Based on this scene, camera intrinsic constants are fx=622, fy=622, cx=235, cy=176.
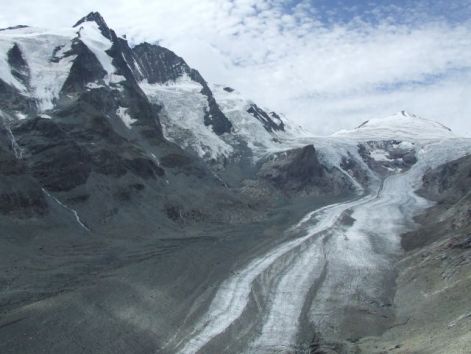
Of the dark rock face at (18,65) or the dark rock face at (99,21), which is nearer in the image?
the dark rock face at (18,65)

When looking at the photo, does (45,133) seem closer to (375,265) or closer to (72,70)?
(72,70)

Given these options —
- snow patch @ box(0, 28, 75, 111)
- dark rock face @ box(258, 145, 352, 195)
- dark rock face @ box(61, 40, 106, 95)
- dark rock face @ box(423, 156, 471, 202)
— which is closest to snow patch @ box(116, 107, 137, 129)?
dark rock face @ box(61, 40, 106, 95)

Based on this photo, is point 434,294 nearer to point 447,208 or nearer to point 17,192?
point 17,192

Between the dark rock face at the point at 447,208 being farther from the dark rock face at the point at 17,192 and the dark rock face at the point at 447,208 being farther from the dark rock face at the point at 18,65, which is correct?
the dark rock face at the point at 18,65

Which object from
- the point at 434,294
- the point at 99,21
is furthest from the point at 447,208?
the point at 99,21

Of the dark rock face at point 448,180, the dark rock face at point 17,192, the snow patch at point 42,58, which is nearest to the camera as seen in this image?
the dark rock face at point 17,192

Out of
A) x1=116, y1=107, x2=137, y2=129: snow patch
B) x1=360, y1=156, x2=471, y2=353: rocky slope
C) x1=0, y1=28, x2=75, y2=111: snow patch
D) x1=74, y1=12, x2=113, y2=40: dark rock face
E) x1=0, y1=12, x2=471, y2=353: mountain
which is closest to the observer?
x1=360, y1=156, x2=471, y2=353: rocky slope

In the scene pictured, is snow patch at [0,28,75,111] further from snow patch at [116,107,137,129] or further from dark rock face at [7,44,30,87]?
snow patch at [116,107,137,129]

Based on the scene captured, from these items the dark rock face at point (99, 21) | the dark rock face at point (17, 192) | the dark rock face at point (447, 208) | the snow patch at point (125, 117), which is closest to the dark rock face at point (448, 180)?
the dark rock face at point (447, 208)

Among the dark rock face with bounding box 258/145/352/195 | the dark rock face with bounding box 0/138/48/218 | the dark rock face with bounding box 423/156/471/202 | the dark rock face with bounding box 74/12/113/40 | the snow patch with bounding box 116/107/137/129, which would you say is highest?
the dark rock face with bounding box 74/12/113/40
